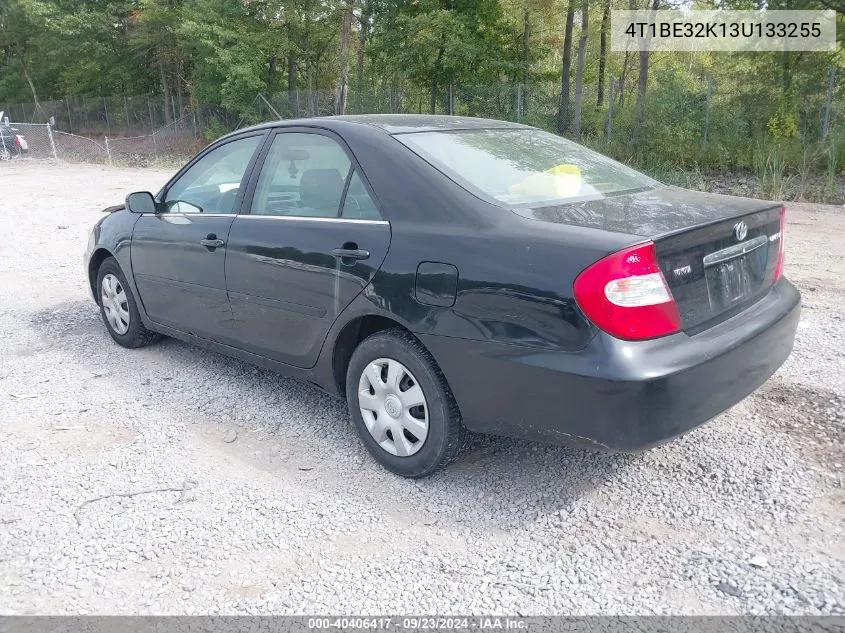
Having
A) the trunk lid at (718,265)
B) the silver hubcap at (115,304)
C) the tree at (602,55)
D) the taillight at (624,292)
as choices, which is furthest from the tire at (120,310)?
the tree at (602,55)

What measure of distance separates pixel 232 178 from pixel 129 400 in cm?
153

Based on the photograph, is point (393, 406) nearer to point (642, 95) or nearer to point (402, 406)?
point (402, 406)

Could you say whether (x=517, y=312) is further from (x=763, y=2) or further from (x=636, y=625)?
(x=763, y=2)

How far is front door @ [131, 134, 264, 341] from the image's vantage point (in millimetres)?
4109

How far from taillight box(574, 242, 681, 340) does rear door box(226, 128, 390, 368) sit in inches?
40.1

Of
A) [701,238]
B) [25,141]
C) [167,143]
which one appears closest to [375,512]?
[701,238]

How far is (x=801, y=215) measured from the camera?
10.0 meters

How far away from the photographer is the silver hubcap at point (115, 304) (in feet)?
16.9

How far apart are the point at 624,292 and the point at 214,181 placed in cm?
286

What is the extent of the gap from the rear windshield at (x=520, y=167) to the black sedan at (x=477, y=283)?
2cm

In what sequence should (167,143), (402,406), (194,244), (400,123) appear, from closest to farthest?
(402,406) < (400,123) < (194,244) < (167,143)

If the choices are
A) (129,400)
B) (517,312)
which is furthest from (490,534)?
(129,400)

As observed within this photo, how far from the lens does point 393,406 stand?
322 cm

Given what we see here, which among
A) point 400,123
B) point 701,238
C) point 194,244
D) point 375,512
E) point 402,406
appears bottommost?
point 375,512
